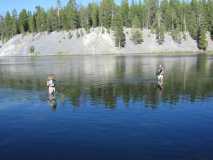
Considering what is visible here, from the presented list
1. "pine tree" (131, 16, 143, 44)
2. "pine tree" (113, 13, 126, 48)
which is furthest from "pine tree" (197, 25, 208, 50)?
"pine tree" (113, 13, 126, 48)

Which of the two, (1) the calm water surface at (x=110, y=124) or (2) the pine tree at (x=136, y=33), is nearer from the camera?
(1) the calm water surface at (x=110, y=124)

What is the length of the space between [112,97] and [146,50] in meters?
150

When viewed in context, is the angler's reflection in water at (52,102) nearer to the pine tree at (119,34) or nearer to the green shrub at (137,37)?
the pine tree at (119,34)

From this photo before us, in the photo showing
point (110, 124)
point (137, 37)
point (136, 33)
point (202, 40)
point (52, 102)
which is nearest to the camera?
point (110, 124)

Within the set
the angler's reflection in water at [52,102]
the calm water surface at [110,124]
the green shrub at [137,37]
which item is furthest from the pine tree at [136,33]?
the angler's reflection in water at [52,102]

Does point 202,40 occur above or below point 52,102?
above

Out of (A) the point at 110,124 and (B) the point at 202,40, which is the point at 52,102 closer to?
(A) the point at 110,124

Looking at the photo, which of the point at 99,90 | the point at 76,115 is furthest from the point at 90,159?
the point at 99,90

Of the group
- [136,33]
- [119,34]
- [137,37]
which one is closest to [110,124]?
[119,34]

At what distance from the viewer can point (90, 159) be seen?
19.3 meters

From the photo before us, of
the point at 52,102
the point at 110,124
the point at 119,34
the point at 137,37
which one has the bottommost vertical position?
the point at 110,124

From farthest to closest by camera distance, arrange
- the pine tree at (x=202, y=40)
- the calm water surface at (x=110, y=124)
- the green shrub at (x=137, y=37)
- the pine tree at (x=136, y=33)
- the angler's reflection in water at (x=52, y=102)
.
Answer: the pine tree at (x=136, y=33), the green shrub at (x=137, y=37), the pine tree at (x=202, y=40), the angler's reflection in water at (x=52, y=102), the calm water surface at (x=110, y=124)

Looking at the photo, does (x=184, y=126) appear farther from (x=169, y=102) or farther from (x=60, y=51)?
(x=60, y=51)

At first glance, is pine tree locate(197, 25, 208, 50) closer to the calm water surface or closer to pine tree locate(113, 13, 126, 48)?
pine tree locate(113, 13, 126, 48)
